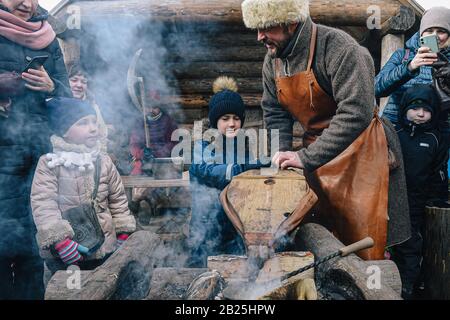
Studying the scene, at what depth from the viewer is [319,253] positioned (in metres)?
2.22

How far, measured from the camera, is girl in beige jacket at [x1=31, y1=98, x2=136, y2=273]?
8.85 ft

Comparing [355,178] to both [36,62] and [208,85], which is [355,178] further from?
[208,85]

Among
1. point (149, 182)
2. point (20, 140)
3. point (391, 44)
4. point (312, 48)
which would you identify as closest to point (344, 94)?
point (312, 48)

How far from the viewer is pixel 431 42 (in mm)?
3301

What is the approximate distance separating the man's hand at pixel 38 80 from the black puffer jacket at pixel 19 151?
0.06 meters

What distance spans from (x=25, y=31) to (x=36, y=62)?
0.25 meters

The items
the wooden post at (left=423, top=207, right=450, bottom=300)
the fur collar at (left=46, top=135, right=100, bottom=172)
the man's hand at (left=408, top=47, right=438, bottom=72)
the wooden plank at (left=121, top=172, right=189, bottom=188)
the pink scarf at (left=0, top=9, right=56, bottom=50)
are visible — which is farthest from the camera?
the wooden plank at (left=121, top=172, right=189, bottom=188)

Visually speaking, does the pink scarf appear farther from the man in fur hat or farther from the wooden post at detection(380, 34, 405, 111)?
the wooden post at detection(380, 34, 405, 111)

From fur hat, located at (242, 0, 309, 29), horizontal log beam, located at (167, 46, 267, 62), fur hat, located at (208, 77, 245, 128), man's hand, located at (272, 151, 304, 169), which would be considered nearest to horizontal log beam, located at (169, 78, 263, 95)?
horizontal log beam, located at (167, 46, 267, 62)

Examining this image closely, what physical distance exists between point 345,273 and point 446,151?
2.24 m

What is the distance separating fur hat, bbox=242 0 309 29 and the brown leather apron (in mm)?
166

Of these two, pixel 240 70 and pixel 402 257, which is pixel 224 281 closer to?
pixel 402 257

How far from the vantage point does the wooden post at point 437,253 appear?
3.43 meters
